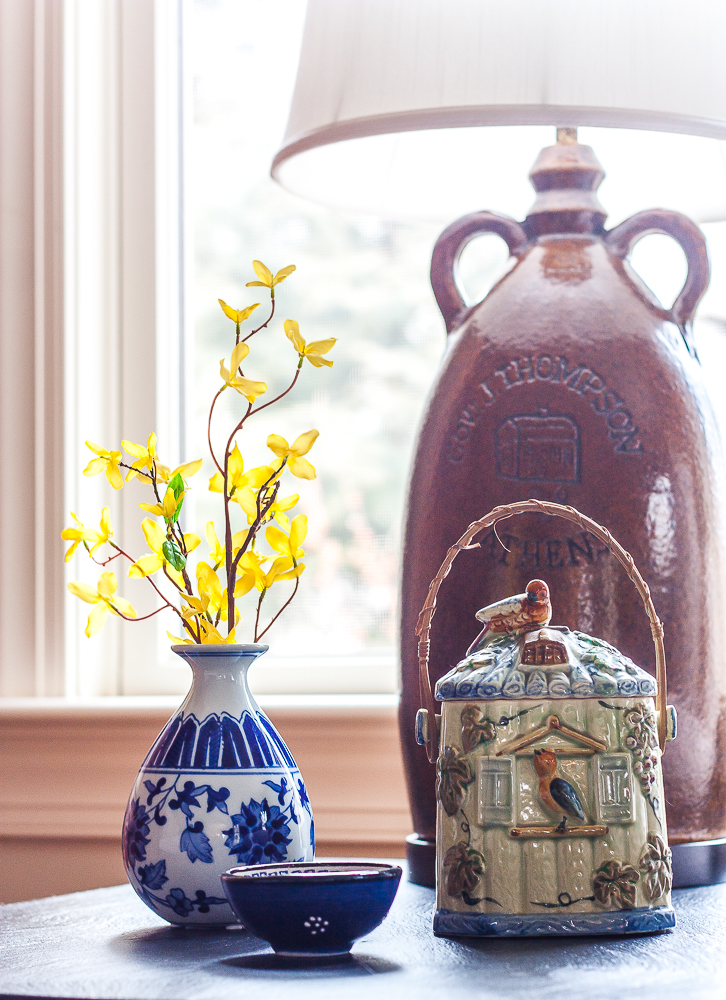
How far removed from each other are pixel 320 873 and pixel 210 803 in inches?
4.2

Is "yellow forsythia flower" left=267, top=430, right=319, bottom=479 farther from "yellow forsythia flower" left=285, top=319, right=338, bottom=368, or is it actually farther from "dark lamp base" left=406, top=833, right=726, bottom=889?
"dark lamp base" left=406, top=833, right=726, bottom=889

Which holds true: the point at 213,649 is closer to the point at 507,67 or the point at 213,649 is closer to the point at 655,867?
the point at 655,867

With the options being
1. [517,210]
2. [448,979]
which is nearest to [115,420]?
[517,210]

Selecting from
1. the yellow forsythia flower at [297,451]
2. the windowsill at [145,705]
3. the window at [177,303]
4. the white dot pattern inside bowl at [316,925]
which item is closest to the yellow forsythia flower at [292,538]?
the yellow forsythia flower at [297,451]

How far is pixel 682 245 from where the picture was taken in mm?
941

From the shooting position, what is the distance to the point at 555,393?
87 centimetres

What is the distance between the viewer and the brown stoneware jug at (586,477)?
851 mm

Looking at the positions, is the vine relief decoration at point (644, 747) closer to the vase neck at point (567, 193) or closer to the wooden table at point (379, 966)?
the wooden table at point (379, 966)

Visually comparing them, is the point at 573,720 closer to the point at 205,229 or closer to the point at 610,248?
the point at 610,248

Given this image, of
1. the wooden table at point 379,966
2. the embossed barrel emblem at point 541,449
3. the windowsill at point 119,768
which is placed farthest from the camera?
the windowsill at point 119,768

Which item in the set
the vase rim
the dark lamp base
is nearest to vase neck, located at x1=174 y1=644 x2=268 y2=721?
the vase rim

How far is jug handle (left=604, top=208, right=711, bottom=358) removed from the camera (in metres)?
0.93

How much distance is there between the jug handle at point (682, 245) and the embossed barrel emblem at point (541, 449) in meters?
Answer: 0.14

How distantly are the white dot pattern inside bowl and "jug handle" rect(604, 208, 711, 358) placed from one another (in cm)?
55
